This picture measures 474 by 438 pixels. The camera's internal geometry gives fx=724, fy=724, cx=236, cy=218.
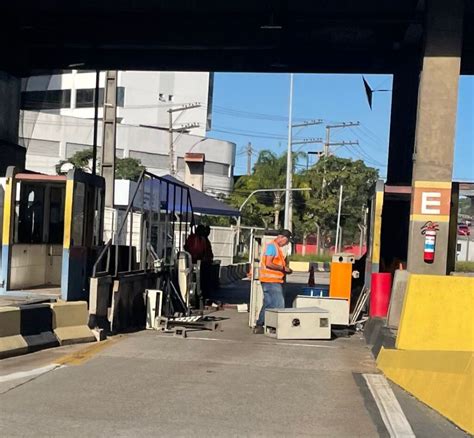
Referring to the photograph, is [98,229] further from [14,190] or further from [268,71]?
[268,71]

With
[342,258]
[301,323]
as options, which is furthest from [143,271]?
[342,258]

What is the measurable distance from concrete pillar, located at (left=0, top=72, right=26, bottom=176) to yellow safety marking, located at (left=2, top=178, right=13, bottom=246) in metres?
5.04

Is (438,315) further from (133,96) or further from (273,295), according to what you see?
(133,96)

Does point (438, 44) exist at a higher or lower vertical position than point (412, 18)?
lower

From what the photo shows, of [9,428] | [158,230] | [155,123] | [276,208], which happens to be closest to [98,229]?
[158,230]

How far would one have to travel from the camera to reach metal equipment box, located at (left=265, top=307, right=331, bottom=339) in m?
12.0

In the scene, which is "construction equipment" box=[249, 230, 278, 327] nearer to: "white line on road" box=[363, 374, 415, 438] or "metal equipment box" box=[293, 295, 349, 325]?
"metal equipment box" box=[293, 295, 349, 325]

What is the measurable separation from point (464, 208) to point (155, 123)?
230 ft

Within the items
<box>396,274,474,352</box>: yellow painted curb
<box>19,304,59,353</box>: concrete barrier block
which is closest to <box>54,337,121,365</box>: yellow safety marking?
<box>19,304,59,353</box>: concrete barrier block

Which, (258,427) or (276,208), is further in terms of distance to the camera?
(276,208)

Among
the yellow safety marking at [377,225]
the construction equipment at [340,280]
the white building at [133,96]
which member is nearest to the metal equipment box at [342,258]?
the construction equipment at [340,280]

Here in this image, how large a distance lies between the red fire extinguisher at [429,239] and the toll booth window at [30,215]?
7191 mm

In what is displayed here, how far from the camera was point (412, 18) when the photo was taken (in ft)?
51.4

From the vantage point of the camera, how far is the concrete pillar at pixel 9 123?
58.8 ft
